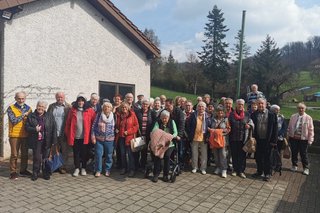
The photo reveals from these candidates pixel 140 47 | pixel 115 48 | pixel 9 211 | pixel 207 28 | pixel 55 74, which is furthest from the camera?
pixel 207 28

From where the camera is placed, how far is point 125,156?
6.63m

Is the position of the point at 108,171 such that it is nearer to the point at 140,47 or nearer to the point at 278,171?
the point at 278,171

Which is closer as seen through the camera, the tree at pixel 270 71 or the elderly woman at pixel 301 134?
the elderly woman at pixel 301 134

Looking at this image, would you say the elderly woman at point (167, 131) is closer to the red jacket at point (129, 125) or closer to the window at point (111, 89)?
the red jacket at point (129, 125)

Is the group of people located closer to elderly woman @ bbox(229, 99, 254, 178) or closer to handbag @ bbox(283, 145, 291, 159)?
elderly woman @ bbox(229, 99, 254, 178)

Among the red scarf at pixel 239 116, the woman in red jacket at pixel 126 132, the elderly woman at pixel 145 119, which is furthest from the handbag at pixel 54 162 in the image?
the red scarf at pixel 239 116

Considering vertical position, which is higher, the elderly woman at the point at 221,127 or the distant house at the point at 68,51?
the distant house at the point at 68,51

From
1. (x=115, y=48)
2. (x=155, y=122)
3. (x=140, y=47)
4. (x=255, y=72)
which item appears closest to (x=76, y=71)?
(x=115, y=48)

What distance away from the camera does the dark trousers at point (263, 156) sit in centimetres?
661

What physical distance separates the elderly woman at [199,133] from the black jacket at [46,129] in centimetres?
306

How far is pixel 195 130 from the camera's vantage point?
22.6 feet

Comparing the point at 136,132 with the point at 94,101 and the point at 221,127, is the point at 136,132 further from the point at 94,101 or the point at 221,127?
the point at 221,127

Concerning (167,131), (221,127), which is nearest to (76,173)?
(167,131)

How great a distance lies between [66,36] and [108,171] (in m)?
4.33
